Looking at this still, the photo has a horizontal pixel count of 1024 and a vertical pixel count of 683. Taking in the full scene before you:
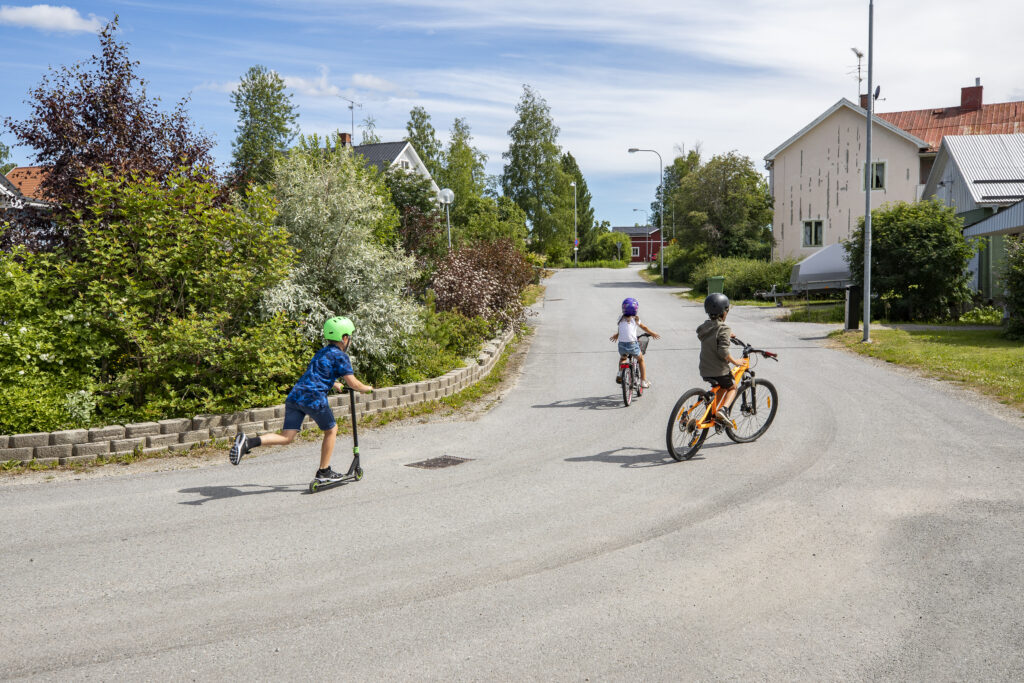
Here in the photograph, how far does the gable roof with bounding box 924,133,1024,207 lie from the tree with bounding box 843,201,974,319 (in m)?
4.79

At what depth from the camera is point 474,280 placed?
17.3 m

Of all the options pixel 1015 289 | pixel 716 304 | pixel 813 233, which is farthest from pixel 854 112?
pixel 716 304

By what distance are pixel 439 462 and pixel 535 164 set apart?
5859cm

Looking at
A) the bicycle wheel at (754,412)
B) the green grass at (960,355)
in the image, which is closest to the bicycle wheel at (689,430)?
the bicycle wheel at (754,412)

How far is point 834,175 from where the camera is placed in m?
41.2

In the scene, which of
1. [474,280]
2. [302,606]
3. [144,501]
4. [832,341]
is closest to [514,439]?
[144,501]

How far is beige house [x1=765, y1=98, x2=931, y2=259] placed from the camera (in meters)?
39.6

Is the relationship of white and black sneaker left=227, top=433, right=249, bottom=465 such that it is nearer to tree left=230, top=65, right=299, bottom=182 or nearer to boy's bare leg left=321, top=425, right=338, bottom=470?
boy's bare leg left=321, top=425, right=338, bottom=470

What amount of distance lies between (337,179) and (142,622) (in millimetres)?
9102

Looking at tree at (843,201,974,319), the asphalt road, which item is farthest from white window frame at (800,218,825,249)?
the asphalt road

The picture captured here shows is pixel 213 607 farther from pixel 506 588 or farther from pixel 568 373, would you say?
pixel 568 373

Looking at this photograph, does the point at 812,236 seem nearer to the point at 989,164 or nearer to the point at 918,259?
the point at 989,164

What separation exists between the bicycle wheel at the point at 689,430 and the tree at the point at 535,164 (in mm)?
56928

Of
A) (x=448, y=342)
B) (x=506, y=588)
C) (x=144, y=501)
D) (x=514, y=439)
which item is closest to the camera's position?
(x=506, y=588)
